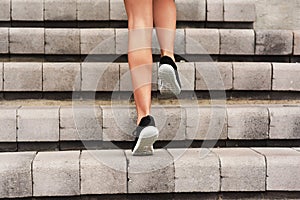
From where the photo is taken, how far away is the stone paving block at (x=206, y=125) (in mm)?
2482

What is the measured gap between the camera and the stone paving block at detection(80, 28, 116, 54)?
3074 millimetres

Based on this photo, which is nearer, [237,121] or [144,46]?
[144,46]

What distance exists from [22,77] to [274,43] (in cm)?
172

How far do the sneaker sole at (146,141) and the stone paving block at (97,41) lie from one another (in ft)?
3.57

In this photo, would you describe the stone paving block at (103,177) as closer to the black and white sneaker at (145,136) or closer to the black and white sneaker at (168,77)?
the black and white sneaker at (145,136)

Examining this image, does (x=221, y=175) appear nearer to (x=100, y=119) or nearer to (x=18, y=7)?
(x=100, y=119)

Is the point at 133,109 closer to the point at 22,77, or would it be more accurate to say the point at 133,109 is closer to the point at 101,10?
the point at 22,77

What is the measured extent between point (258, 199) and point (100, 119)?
3.07 ft

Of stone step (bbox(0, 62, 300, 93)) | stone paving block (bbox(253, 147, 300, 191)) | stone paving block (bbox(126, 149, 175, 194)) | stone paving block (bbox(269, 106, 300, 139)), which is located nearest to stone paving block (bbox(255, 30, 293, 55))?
stone step (bbox(0, 62, 300, 93))

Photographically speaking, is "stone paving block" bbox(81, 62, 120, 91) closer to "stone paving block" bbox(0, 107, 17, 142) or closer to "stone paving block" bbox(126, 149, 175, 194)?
"stone paving block" bbox(0, 107, 17, 142)

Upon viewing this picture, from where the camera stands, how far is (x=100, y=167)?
82.8 inches

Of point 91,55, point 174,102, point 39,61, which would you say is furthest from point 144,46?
point 39,61

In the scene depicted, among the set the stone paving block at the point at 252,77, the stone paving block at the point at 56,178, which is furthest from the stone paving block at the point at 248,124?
the stone paving block at the point at 56,178

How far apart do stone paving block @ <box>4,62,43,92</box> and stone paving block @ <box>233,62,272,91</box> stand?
49.1 inches
